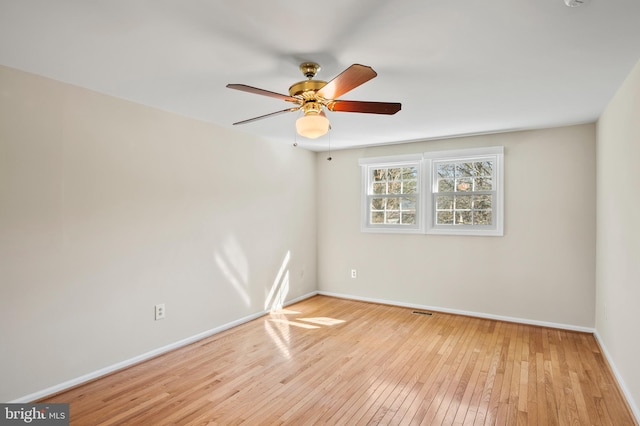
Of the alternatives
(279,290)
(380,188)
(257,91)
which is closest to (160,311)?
(279,290)

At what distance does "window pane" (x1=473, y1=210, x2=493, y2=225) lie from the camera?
4566 mm

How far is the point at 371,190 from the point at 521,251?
2123mm

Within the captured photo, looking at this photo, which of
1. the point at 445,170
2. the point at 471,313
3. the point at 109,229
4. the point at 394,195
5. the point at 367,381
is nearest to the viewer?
the point at 367,381

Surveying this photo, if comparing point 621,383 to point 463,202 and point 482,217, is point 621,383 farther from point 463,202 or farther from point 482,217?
point 463,202

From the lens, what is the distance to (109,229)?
302 cm

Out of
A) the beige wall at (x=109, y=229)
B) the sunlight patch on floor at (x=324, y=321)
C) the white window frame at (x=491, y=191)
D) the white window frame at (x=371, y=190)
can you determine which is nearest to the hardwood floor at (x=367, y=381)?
the sunlight patch on floor at (x=324, y=321)

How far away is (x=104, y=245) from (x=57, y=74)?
132 cm

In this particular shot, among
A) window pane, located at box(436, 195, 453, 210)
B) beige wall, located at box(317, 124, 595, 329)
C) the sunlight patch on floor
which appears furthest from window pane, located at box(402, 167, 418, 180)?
the sunlight patch on floor

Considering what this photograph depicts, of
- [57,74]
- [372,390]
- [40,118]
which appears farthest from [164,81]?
[372,390]

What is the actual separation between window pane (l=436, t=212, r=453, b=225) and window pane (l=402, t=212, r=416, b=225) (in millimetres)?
339

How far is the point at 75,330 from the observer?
2.79 m

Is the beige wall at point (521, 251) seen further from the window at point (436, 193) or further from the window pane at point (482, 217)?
the window pane at point (482, 217)

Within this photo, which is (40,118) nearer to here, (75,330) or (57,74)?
(57,74)

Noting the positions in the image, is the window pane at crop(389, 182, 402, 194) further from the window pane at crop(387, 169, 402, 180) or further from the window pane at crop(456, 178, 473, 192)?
the window pane at crop(456, 178, 473, 192)
